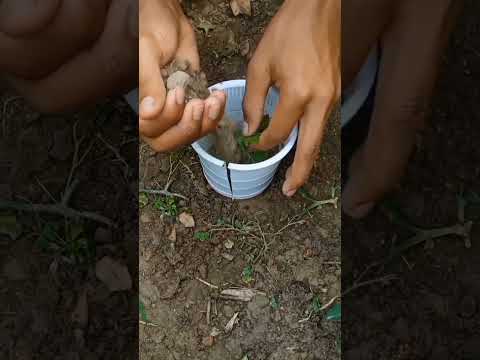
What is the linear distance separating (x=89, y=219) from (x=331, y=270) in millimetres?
512

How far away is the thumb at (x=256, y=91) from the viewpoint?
3.59 feet

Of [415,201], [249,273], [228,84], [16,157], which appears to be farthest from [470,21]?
[16,157]

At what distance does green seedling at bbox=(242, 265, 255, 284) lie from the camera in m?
1.43

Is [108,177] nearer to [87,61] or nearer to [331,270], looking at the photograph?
[87,61]

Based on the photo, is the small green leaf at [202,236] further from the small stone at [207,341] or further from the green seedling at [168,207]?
the small stone at [207,341]

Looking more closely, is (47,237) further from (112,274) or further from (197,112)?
(197,112)

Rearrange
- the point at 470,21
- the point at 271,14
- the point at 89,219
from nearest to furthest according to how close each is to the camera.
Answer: the point at 89,219
the point at 470,21
the point at 271,14

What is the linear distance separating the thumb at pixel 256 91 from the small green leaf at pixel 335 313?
48 cm

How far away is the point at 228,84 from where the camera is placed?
127 cm

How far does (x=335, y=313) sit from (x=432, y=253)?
9.1 inches

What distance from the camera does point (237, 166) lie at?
121 cm

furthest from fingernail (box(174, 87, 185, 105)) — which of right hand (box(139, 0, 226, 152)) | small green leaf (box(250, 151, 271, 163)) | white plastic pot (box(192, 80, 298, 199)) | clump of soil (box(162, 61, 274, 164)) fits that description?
small green leaf (box(250, 151, 271, 163))

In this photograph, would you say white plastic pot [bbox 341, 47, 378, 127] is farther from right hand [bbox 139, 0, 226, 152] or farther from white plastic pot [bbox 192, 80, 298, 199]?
right hand [bbox 139, 0, 226, 152]

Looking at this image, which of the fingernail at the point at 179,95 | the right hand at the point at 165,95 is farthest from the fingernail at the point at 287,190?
the fingernail at the point at 179,95
